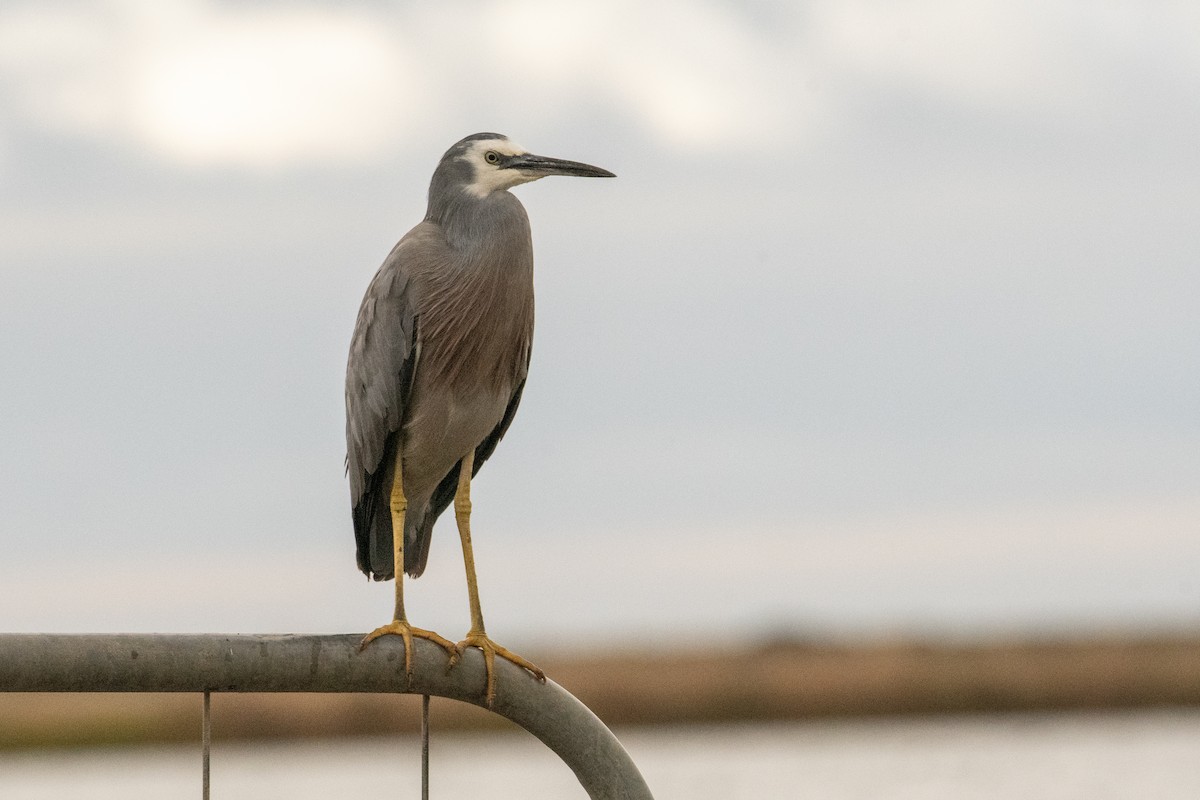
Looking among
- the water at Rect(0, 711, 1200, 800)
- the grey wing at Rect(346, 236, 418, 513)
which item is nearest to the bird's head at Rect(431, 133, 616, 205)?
the grey wing at Rect(346, 236, 418, 513)

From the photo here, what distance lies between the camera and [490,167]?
5855 mm

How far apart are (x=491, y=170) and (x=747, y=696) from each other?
18.8m

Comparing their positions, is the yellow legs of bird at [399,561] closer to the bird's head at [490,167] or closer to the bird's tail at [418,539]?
the bird's tail at [418,539]

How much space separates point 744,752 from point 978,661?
18.4 ft

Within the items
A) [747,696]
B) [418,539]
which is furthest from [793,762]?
[418,539]

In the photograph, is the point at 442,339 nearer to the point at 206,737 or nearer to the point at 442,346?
the point at 442,346

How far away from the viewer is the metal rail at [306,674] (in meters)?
2.54

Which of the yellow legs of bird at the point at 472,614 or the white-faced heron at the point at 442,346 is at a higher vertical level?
the white-faced heron at the point at 442,346

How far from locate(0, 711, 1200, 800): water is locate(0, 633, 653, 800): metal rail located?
1332 centimetres

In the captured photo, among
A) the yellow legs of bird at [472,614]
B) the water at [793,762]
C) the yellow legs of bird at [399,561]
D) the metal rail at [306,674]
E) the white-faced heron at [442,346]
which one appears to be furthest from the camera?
the water at [793,762]

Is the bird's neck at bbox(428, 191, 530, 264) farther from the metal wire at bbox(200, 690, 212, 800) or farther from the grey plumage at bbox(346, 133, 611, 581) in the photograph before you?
the metal wire at bbox(200, 690, 212, 800)

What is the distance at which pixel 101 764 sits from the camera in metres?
22.5

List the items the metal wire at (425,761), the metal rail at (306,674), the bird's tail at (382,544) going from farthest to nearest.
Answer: the bird's tail at (382,544) → the metal wire at (425,761) → the metal rail at (306,674)

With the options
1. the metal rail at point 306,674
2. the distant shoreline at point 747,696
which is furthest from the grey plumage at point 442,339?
the distant shoreline at point 747,696
